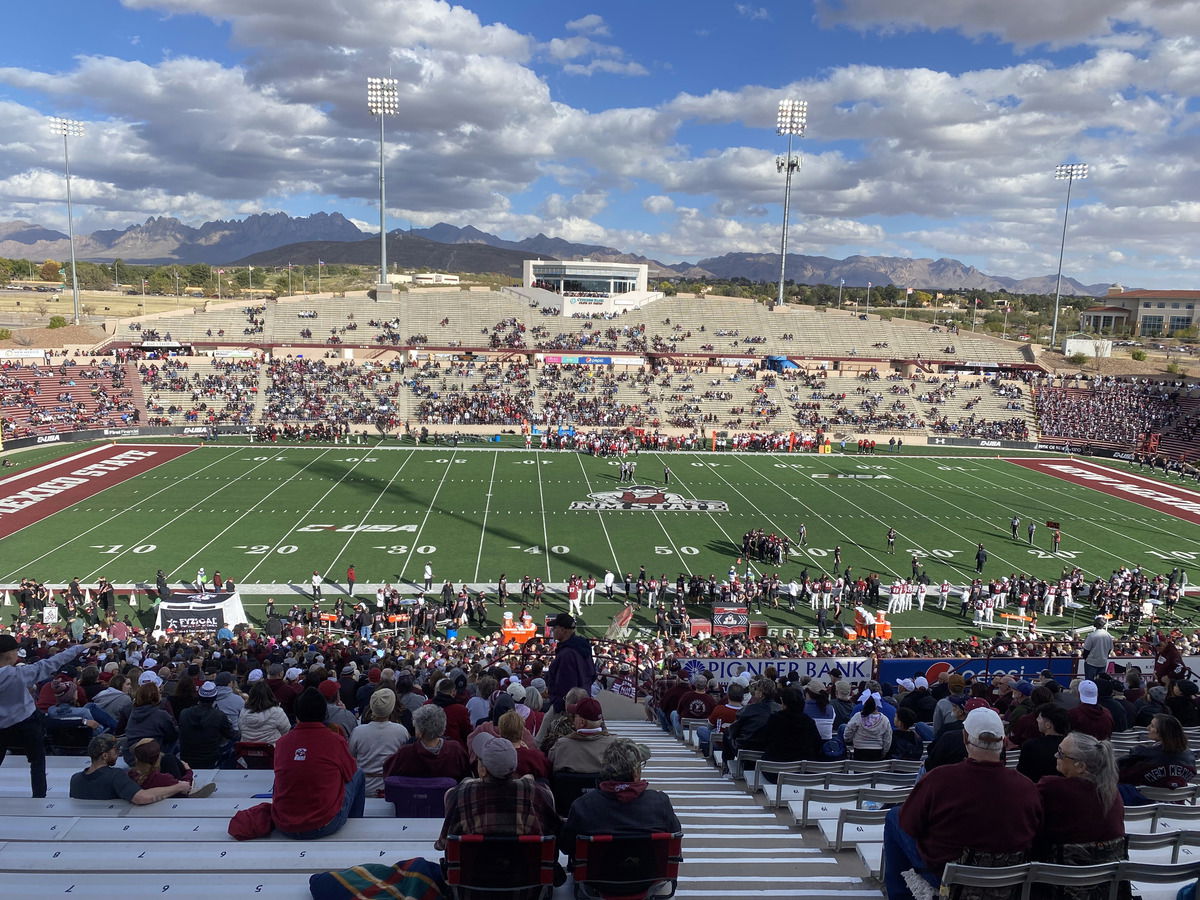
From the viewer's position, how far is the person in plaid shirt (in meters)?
3.97

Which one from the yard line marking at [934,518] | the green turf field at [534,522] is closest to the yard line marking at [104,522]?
the green turf field at [534,522]

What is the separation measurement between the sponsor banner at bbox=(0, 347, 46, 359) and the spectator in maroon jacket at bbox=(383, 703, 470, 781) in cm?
5852

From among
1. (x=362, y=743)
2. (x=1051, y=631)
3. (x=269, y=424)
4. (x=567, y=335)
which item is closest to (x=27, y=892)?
(x=362, y=743)

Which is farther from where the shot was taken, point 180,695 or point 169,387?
point 169,387

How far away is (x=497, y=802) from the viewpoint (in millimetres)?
4027

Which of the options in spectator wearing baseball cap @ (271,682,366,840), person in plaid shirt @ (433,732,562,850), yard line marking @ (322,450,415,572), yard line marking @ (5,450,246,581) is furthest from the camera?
yard line marking @ (322,450,415,572)

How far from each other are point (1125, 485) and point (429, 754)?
44.3m

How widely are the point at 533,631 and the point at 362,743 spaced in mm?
14407

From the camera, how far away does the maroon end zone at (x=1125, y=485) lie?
36031mm

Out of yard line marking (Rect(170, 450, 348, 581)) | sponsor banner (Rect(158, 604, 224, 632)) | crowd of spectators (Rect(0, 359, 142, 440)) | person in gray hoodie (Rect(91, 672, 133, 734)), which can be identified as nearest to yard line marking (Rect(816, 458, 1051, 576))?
sponsor banner (Rect(158, 604, 224, 632))

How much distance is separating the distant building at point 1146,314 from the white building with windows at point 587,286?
64718mm

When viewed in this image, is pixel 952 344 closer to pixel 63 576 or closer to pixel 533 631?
pixel 533 631

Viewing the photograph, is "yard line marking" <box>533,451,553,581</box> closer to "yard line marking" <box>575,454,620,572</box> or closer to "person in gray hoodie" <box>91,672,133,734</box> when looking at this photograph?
"yard line marking" <box>575,454,620,572</box>

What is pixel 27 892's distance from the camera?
396 cm
